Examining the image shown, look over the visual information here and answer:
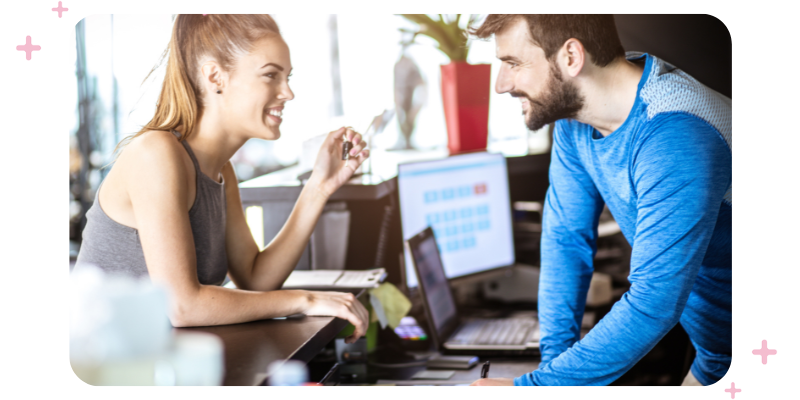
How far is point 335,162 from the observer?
54.7 inches

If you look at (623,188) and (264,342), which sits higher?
(623,188)

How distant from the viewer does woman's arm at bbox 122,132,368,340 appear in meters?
1.07

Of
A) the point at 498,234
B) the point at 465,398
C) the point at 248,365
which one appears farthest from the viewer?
the point at 498,234

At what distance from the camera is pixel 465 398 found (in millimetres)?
1235

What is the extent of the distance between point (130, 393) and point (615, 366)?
94cm

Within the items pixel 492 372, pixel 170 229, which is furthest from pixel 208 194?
pixel 492 372

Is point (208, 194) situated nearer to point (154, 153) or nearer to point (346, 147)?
point (154, 153)

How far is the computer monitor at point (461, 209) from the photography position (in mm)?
1621

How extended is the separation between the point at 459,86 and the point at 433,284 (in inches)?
20.9

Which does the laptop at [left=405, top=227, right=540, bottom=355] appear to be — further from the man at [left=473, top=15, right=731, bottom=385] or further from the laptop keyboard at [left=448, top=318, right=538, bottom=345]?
the man at [left=473, top=15, right=731, bottom=385]

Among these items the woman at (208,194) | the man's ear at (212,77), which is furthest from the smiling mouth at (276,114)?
the man's ear at (212,77)

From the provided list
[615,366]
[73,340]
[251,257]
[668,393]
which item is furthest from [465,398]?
[73,340]
